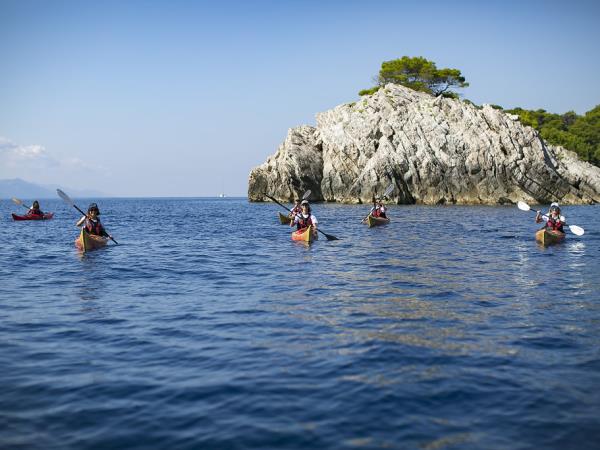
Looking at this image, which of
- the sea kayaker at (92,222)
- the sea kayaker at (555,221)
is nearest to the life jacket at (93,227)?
the sea kayaker at (92,222)

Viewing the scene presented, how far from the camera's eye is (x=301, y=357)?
325 inches

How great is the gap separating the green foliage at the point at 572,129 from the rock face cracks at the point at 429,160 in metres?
14.7

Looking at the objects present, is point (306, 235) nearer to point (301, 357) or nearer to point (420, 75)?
point (301, 357)

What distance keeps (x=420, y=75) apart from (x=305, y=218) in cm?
8227

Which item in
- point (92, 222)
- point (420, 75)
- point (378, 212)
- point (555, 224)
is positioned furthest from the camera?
point (420, 75)

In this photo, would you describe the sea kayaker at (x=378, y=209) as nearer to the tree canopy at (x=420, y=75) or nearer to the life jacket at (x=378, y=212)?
the life jacket at (x=378, y=212)

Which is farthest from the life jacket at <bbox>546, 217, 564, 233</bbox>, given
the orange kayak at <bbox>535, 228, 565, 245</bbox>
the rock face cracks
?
the rock face cracks

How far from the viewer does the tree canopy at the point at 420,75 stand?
98750mm

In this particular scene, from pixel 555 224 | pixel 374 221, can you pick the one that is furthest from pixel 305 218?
pixel 555 224

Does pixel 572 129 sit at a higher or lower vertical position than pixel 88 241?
higher

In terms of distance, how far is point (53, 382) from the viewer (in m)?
7.29

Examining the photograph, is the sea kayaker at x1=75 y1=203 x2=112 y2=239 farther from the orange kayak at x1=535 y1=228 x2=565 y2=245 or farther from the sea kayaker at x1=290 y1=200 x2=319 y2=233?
the orange kayak at x1=535 y1=228 x2=565 y2=245

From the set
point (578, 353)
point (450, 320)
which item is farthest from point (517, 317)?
point (578, 353)

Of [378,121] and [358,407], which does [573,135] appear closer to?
[378,121]
